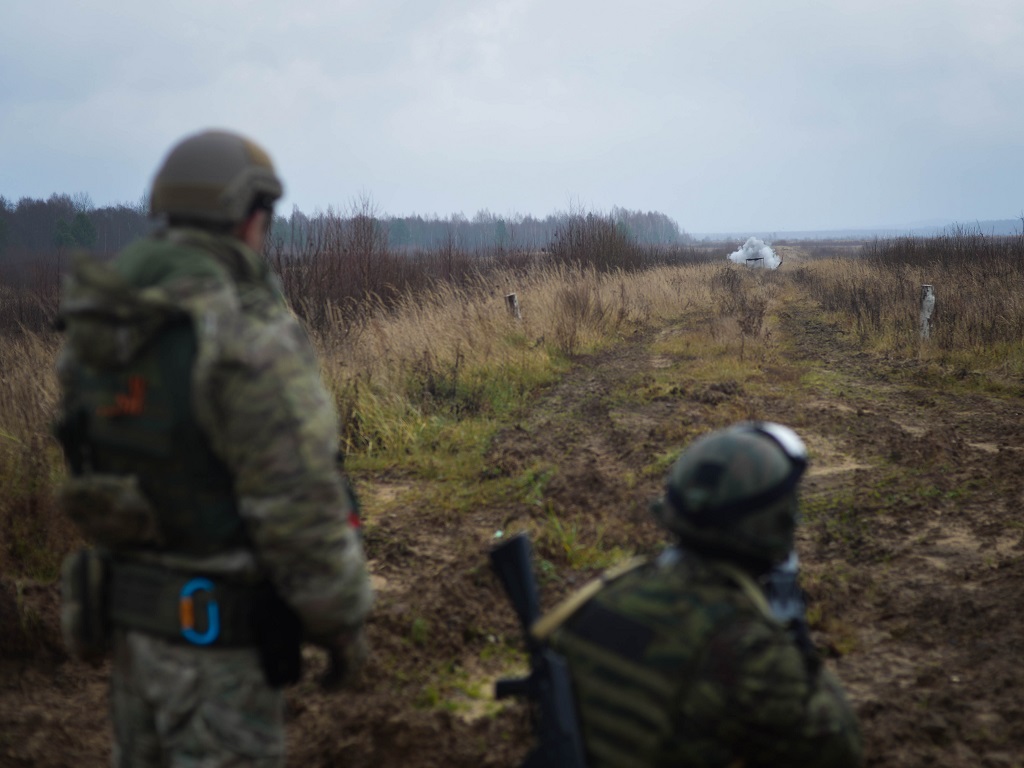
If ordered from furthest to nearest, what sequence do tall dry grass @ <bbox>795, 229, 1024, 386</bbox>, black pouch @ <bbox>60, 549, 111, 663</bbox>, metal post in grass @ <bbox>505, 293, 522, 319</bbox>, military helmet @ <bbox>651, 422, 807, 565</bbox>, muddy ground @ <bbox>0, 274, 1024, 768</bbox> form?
1. metal post in grass @ <bbox>505, 293, 522, 319</bbox>
2. tall dry grass @ <bbox>795, 229, 1024, 386</bbox>
3. muddy ground @ <bbox>0, 274, 1024, 768</bbox>
4. black pouch @ <bbox>60, 549, 111, 663</bbox>
5. military helmet @ <bbox>651, 422, 807, 565</bbox>

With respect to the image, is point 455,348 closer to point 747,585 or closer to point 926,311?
point 926,311

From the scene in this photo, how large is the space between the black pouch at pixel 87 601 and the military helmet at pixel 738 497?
1263 mm

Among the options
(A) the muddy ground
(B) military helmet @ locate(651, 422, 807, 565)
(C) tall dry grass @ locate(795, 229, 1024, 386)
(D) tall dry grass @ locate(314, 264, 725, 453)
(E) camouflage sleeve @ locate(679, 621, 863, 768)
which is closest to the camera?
(E) camouflage sleeve @ locate(679, 621, 863, 768)

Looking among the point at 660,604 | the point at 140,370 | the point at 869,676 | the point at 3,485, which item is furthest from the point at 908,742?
the point at 3,485

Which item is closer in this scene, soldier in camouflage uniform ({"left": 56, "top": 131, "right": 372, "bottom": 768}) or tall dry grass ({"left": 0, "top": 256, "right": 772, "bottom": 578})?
soldier in camouflage uniform ({"left": 56, "top": 131, "right": 372, "bottom": 768})

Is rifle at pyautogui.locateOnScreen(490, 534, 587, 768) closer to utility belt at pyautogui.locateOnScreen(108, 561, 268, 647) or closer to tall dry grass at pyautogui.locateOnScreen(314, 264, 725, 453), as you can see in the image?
utility belt at pyautogui.locateOnScreen(108, 561, 268, 647)

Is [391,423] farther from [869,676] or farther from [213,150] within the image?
[213,150]

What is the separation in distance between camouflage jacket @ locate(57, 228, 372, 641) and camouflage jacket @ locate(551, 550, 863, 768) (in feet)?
1.80

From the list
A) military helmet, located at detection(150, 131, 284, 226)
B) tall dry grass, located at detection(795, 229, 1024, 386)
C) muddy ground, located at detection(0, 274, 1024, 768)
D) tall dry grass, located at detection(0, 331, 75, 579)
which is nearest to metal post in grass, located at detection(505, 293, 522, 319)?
muddy ground, located at detection(0, 274, 1024, 768)

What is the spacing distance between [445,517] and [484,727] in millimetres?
2411

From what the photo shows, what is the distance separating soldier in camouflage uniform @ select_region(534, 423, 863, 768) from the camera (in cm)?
148

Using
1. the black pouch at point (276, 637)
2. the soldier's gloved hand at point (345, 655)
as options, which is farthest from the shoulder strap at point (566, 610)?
the black pouch at point (276, 637)

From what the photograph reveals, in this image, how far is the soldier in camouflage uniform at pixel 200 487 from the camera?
5.38 ft

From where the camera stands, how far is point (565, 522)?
5191 millimetres
